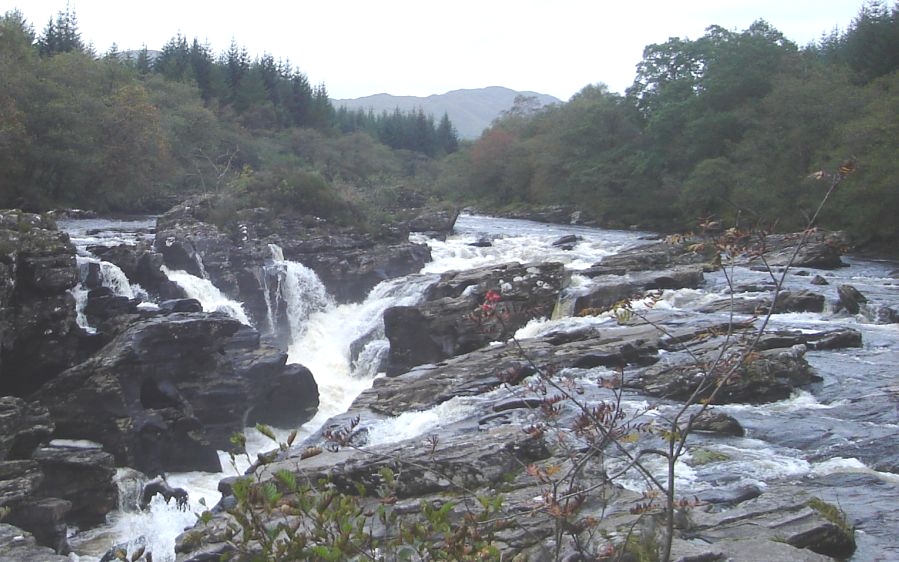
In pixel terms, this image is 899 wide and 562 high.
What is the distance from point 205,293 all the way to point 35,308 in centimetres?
774

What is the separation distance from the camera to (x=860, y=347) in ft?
51.9

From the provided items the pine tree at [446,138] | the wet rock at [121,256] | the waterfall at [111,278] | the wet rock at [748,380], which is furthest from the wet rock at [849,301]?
the pine tree at [446,138]

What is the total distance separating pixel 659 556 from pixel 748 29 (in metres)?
47.9

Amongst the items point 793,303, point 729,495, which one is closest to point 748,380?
point 729,495

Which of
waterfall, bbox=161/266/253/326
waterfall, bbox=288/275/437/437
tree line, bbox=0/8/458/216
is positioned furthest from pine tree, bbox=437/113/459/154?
waterfall, bbox=161/266/253/326

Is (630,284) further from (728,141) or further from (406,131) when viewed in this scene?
(406,131)

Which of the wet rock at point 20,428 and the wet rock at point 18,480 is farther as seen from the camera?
the wet rock at point 20,428

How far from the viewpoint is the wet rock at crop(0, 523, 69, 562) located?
8359 millimetres

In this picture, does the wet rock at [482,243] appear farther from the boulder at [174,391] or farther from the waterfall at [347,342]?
the boulder at [174,391]

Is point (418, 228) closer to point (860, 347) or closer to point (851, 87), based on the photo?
point (851, 87)

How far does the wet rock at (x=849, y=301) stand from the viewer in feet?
60.9

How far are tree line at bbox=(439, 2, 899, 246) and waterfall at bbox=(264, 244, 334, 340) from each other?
45.1 ft

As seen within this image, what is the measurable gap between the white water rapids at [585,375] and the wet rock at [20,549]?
1389 mm

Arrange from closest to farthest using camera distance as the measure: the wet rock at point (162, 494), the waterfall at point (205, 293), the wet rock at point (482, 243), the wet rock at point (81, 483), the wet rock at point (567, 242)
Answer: the wet rock at point (81, 483)
the wet rock at point (162, 494)
the waterfall at point (205, 293)
the wet rock at point (567, 242)
the wet rock at point (482, 243)
